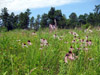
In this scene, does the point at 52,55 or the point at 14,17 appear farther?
the point at 14,17

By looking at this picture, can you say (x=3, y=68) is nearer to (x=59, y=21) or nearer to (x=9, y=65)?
(x=9, y=65)

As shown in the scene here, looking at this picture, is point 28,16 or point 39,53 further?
point 28,16

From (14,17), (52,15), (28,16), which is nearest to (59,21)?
(52,15)

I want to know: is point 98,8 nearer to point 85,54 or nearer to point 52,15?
point 52,15

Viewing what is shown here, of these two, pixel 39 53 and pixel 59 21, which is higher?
pixel 39 53

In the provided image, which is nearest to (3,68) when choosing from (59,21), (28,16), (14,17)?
(59,21)

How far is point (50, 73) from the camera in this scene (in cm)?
210

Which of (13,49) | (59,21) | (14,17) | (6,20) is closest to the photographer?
(13,49)

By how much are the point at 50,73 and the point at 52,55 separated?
0.51m

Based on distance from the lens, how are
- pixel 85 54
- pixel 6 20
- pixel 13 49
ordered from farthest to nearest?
pixel 6 20 < pixel 13 49 < pixel 85 54

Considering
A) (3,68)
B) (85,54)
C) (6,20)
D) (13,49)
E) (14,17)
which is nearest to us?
(3,68)

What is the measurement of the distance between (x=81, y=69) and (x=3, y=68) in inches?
42.8

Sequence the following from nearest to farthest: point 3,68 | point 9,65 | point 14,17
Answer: point 3,68, point 9,65, point 14,17

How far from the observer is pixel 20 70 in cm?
207
